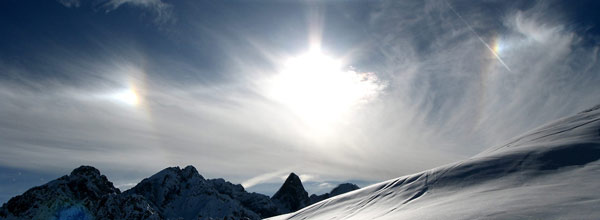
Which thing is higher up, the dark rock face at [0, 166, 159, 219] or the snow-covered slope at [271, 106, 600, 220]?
the dark rock face at [0, 166, 159, 219]

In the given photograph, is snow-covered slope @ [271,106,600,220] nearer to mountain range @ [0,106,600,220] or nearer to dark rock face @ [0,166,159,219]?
mountain range @ [0,106,600,220]

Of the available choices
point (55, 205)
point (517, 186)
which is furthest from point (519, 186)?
point (55, 205)

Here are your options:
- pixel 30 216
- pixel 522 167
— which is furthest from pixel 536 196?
pixel 30 216

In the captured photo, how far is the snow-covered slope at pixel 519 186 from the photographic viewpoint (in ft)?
27.5

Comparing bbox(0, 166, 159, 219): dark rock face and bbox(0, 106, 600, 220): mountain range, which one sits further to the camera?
bbox(0, 166, 159, 219): dark rock face

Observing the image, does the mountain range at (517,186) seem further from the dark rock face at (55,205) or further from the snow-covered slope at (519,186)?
the dark rock face at (55,205)

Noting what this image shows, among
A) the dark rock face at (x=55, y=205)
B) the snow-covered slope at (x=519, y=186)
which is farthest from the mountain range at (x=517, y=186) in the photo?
the dark rock face at (x=55, y=205)

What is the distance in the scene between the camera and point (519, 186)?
40.1 feet

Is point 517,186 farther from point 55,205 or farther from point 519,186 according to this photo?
point 55,205

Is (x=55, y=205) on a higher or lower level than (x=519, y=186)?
higher

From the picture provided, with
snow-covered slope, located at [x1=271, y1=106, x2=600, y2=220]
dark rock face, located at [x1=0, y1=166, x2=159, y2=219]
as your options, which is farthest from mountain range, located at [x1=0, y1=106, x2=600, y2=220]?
dark rock face, located at [x1=0, y1=166, x2=159, y2=219]

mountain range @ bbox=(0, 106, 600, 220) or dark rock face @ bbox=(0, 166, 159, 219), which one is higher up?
dark rock face @ bbox=(0, 166, 159, 219)

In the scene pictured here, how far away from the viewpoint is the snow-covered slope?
8383 millimetres

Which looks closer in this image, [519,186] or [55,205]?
[519,186]
